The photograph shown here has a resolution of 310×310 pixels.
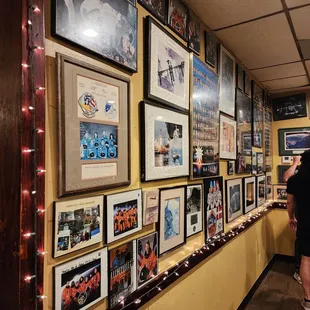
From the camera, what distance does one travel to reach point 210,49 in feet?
6.95

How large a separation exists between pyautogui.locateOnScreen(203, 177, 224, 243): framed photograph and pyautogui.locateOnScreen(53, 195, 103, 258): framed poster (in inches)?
42.9

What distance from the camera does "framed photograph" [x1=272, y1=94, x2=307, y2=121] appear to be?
12.9ft

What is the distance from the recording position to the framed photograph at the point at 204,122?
182 centimetres

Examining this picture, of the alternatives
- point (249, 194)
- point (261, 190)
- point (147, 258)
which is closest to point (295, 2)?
point (147, 258)

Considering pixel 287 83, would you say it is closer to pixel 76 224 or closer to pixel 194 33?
pixel 194 33

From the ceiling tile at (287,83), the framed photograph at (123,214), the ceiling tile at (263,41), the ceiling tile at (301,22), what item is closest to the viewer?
the framed photograph at (123,214)

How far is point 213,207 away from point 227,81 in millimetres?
1173

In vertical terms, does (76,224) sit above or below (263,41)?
below

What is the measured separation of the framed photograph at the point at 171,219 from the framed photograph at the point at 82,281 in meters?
0.46

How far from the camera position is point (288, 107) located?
405 cm

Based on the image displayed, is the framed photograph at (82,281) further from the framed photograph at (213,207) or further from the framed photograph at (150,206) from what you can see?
the framed photograph at (213,207)

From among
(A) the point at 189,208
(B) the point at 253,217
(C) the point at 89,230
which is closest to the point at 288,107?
(B) the point at 253,217

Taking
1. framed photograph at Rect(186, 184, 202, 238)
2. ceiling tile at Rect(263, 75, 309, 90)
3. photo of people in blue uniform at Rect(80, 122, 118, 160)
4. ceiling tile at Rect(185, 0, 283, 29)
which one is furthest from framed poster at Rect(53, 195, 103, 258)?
ceiling tile at Rect(263, 75, 309, 90)

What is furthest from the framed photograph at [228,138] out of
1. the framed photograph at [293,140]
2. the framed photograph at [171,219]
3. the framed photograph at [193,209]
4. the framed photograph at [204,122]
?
the framed photograph at [293,140]
